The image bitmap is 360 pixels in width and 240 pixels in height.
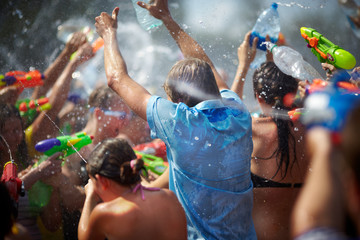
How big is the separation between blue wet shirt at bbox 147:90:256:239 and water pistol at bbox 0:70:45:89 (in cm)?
228

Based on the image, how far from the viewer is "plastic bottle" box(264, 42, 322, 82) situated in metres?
2.80

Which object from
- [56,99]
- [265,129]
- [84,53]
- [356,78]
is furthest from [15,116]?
[356,78]

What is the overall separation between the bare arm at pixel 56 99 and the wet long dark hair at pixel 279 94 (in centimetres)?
191

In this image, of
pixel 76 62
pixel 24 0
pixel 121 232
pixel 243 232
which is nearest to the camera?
pixel 121 232

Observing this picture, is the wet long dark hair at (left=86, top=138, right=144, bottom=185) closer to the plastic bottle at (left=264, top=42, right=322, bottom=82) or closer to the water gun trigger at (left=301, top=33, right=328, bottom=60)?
the plastic bottle at (left=264, top=42, right=322, bottom=82)

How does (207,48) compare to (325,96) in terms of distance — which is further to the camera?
(207,48)

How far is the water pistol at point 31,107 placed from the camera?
3501 mm

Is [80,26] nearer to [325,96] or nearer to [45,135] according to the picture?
[45,135]

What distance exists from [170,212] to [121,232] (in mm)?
276

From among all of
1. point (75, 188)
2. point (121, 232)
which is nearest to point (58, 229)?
point (75, 188)

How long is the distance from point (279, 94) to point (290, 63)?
0.51 metres

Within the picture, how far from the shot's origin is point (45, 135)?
3418 millimetres

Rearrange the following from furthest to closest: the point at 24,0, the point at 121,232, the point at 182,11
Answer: the point at 24,0 < the point at 182,11 < the point at 121,232

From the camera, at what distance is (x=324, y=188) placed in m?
0.93
